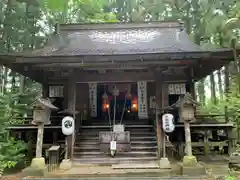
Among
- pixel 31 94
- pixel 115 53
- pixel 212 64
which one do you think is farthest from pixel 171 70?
pixel 31 94

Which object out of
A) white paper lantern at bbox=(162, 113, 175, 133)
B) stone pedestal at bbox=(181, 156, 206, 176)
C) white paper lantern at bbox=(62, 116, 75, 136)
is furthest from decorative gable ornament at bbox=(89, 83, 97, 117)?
stone pedestal at bbox=(181, 156, 206, 176)

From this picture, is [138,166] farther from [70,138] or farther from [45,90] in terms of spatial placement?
[45,90]

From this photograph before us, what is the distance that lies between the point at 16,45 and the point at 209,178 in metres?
17.7

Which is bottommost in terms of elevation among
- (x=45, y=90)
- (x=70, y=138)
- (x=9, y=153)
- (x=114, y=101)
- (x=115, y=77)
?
(x=9, y=153)

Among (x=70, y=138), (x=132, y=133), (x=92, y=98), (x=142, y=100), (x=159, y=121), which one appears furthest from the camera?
(x=92, y=98)

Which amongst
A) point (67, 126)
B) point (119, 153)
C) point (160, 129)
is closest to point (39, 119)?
point (67, 126)

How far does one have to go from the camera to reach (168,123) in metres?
8.04

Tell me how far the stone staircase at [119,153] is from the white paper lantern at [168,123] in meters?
1.01

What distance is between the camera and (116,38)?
10703 millimetres

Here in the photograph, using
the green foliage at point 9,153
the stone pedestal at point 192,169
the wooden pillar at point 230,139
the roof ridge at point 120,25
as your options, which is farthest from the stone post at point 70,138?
the wooden pillar at point 230,139

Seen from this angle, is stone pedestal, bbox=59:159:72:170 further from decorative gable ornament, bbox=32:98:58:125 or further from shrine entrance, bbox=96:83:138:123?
shrine entrance, bbox=96:83:138:123

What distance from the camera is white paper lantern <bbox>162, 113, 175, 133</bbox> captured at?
8.02 m

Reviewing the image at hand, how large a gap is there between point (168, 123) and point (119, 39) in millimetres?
4558

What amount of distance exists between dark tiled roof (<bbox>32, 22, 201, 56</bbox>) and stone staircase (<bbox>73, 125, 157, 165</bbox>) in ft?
11.0
